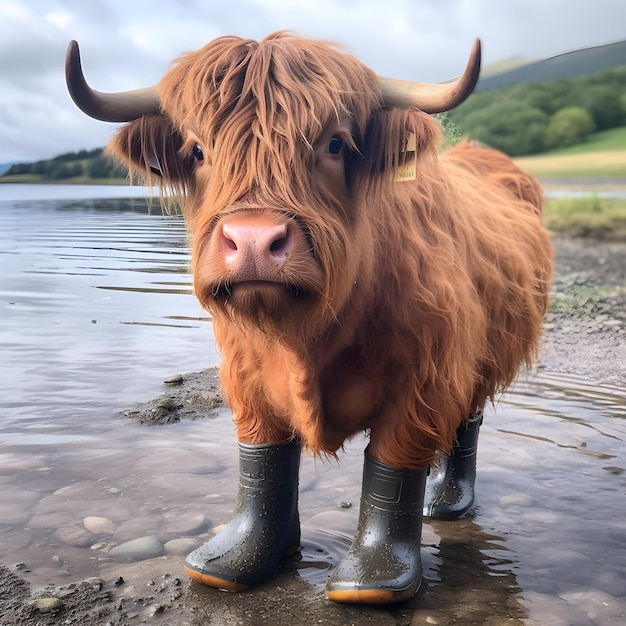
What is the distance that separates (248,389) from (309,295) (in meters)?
0.65

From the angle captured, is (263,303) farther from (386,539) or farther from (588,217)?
(588,217)

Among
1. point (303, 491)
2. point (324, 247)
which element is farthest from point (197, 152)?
point (303, 491)

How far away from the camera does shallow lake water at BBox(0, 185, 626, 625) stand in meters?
2.16

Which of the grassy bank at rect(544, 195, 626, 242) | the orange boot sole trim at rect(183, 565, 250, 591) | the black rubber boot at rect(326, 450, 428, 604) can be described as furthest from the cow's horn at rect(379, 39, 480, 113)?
the grassy bank at rect(544, 195, 626, 242)

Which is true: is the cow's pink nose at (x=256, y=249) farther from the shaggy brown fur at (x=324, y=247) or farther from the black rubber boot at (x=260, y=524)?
the black rubber boot at (x=260, y=524)

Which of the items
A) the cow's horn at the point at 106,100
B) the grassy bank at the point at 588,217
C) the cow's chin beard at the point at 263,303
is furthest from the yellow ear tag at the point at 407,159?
the grassy bank at the point at 588,217

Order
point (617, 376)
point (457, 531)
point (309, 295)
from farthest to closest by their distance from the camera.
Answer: point (617, 376) → point (457, 531) → point (309, 295)

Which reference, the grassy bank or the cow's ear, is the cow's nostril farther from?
the grassy bank

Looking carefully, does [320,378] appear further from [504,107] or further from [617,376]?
[617,376]

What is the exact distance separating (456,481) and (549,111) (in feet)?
4.79

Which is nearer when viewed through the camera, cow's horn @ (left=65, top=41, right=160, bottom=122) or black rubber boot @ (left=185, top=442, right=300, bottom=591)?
cow's horn @ (left=65, top=41, right=160, bottom=122)

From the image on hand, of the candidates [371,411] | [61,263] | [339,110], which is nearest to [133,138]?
[339,110]

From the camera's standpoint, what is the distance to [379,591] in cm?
201

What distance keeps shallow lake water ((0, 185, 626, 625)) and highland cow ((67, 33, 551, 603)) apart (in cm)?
23
